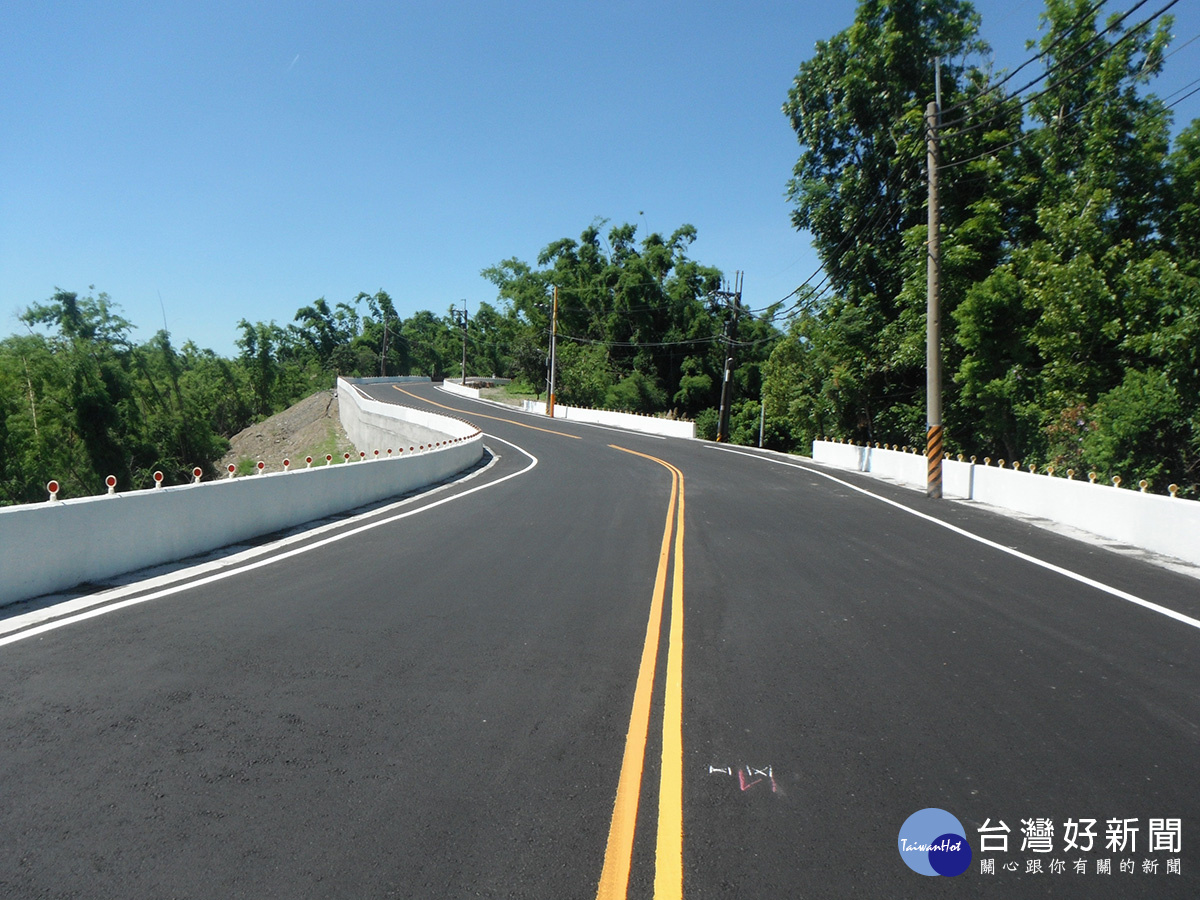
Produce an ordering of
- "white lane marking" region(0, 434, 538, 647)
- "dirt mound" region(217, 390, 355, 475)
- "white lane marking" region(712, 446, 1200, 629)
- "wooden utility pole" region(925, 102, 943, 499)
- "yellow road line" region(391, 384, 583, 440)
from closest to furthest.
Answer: "white lane marking" region(0, 434, 538, 647), "white lane marking" region(712, 446, 1200, 629), "wooden utility pole" region(925, 102, 943, 499), "yellow road line" region(391, 384, 583, 440), "dirt mound" region(217, 390, 355, 475)

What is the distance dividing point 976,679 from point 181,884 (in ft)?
16.3

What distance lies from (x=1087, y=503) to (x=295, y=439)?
5911cm

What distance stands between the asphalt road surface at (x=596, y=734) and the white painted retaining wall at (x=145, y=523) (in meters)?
0.65

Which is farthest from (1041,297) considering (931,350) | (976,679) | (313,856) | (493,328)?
(493,328)

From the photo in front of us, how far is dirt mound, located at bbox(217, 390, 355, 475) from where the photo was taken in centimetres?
5578

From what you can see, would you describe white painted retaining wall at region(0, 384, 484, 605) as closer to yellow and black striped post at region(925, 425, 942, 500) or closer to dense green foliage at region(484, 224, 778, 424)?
yellow and black striped post at region(925, 425, 942, 500)

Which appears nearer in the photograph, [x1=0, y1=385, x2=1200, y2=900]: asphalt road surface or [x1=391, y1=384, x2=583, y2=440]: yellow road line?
[x1=0, y1=385, x2=1200, y2=900]: asphalt road surface

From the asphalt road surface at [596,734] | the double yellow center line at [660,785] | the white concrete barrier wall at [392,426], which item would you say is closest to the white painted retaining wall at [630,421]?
the white concrete barrier wall at [392,426]

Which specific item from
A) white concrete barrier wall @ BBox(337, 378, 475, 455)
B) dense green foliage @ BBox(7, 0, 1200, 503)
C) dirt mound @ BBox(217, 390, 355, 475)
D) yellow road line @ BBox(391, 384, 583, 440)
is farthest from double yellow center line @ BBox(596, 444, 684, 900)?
dirt mound @ BBox(217, 390, 355, 475)

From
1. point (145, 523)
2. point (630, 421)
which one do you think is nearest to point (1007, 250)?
point (630, 421)

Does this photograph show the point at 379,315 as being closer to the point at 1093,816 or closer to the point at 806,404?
the point at 806,404

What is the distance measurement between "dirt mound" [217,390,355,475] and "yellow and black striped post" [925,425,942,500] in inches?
1513

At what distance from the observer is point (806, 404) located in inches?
1891

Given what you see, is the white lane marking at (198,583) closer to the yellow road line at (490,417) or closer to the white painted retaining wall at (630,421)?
the yellow road line at (490,417)
